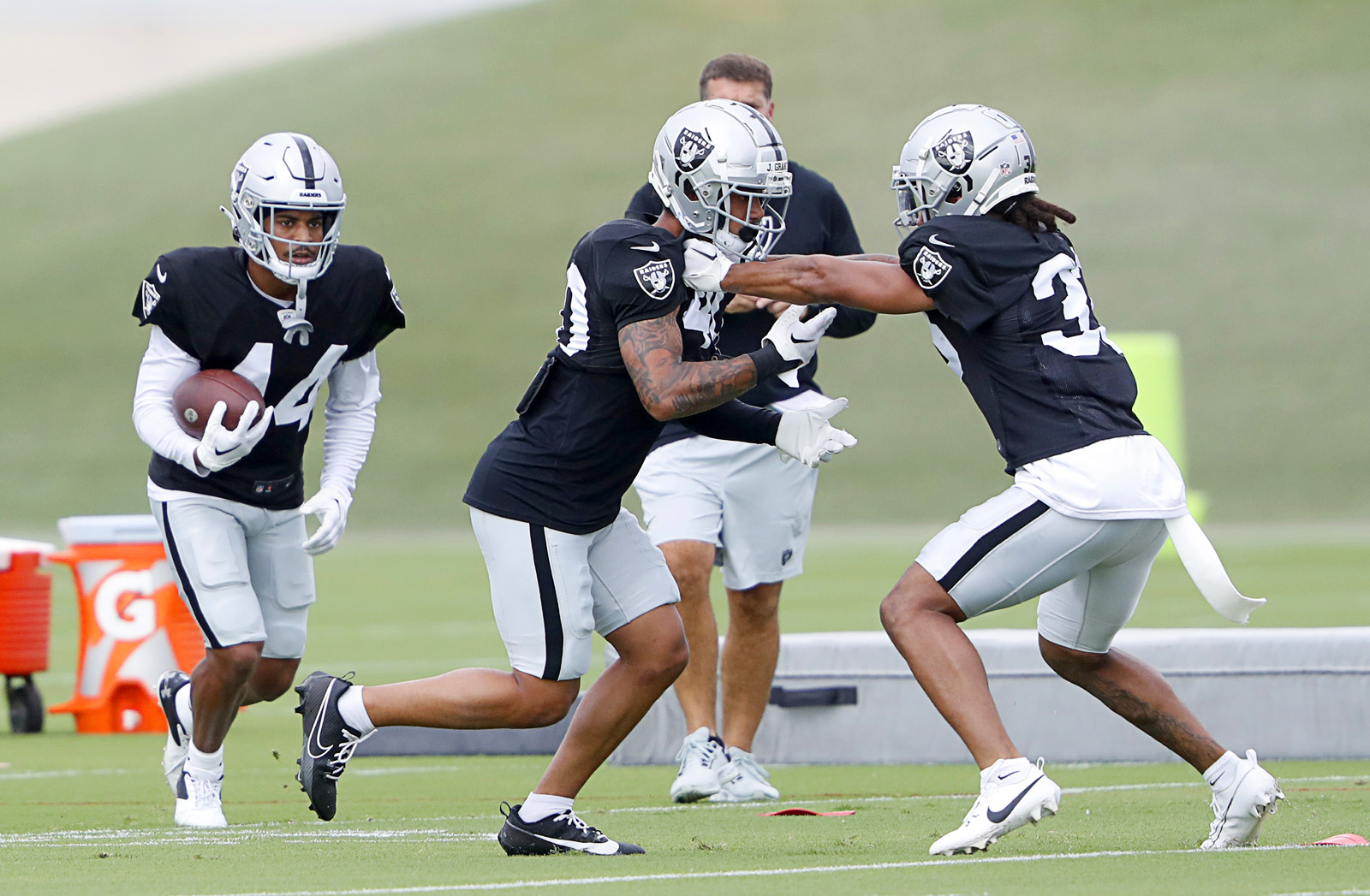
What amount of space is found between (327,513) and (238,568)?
34 centimetres

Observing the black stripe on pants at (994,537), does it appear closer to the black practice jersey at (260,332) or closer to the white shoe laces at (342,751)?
the white shoe laces at (342,751)

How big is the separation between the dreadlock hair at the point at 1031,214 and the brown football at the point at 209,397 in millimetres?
2261

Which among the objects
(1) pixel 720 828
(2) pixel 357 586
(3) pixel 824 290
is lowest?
(2) pixel 357 586

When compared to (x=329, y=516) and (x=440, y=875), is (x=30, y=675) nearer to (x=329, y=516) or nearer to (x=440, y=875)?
(x=329, y=516)

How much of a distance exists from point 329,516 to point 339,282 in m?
0.76

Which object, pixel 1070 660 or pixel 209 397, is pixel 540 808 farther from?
pixel 209 397

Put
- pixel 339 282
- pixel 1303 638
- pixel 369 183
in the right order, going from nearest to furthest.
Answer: pixel 339 282 < pixel 1303 638 < pixel 369 183

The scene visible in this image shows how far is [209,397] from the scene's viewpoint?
18.3ft

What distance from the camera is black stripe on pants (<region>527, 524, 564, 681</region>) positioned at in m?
4.74

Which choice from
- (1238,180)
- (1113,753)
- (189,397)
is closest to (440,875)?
(189,397)

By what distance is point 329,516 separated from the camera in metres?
5.64

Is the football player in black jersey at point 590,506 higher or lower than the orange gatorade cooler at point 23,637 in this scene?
higher

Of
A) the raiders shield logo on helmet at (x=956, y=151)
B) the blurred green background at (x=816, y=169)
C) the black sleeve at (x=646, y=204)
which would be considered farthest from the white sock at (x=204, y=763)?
the blurred green background at (x=816, y=169)

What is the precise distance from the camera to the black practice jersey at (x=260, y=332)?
5.72m
